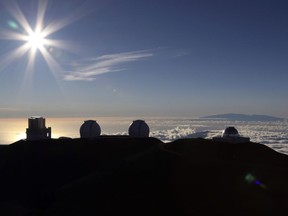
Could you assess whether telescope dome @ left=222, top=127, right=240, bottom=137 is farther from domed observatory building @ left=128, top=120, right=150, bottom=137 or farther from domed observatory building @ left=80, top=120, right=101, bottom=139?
domed observatory building @ left=80, top=120, right=101, bottom=139

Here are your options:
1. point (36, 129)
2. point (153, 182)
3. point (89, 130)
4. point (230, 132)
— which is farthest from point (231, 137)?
point (36, 129)

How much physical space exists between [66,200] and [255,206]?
16.8m

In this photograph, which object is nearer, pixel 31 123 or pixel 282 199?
pixel 282 199

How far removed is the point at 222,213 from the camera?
24.8m

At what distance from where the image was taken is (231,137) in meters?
46.8

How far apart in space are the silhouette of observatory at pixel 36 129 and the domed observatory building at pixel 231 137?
88.6 ft

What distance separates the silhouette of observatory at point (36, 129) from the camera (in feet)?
171

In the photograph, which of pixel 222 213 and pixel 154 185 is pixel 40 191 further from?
pixel 222 213

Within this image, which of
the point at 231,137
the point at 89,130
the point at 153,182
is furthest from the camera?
the point at 89,130

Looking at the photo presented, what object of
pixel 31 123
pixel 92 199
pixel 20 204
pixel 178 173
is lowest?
pixel 20 204

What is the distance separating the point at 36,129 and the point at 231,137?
101ft

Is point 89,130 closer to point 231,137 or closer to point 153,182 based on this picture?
point 231,137

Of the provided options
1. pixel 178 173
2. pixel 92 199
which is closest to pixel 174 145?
pixel 178 173

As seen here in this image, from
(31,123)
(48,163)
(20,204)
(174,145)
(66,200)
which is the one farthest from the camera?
(31,123)
